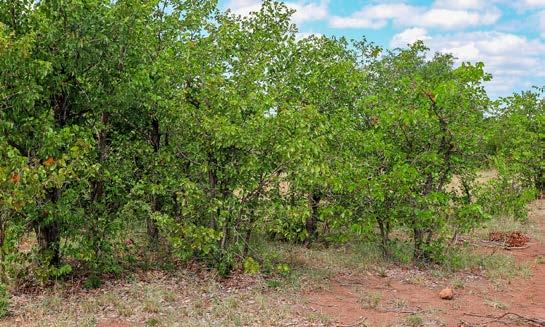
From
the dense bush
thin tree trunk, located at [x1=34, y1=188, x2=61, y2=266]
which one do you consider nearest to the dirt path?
the dense bush

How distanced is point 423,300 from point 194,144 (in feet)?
13.4

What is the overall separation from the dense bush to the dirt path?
0.95 meters

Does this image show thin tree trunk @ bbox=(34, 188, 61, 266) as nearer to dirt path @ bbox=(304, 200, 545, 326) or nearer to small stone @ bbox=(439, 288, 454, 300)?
dirt path @ bbox=(304, 200, 545, 326)

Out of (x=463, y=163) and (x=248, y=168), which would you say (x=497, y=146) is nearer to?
(x=463, y=163)

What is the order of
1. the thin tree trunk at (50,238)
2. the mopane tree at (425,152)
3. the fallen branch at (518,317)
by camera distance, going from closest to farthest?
the fallen branch at (518,317), the thin tree trunk at (50,238), the mopane tree at (425,152)

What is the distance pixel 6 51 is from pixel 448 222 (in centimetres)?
746

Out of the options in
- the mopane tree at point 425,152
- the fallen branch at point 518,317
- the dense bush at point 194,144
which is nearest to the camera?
the fallen branch at point 518,317

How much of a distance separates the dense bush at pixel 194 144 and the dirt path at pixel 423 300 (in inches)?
37.3

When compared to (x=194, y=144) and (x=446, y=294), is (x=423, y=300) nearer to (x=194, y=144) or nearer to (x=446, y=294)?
(x=446, y=294)

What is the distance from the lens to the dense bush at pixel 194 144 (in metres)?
7.28

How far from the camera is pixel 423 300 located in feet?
25.9

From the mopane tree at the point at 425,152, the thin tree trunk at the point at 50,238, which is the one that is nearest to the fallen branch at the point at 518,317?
the mopane tree at the point at 425,152

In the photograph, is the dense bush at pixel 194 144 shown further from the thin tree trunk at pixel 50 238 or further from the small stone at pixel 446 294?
the small stone at pixel 446 294

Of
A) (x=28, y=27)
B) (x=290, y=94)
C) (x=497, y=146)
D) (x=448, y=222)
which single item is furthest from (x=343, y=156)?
(x=28, y=27)
